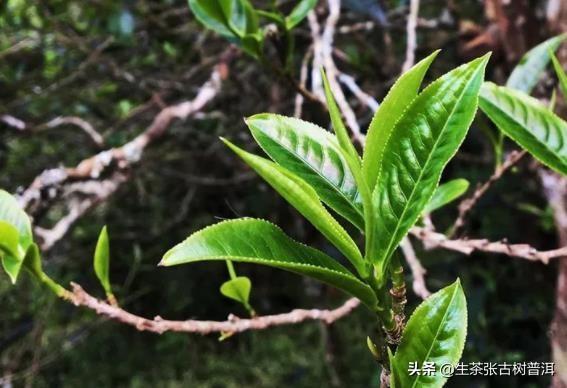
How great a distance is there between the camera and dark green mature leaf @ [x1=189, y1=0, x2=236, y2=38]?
2.56ft

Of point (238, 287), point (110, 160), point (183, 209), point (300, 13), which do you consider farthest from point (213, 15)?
point (183, 209)

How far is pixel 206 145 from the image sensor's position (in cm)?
199

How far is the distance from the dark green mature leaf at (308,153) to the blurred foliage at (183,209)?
61cm

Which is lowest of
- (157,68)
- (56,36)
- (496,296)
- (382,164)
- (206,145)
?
(496,296)

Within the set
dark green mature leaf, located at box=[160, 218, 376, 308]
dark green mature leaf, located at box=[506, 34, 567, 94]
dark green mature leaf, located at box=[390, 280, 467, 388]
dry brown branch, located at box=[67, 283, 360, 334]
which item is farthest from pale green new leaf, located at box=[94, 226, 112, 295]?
dark green mature leaf, located at box=[506, 34, 567, 94]

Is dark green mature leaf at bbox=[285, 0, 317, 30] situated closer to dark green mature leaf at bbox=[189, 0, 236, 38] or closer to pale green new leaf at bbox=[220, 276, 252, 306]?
dark green mature leaf at bbox=[189, 0, 236, 38]

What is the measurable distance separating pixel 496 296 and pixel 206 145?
3.75ft

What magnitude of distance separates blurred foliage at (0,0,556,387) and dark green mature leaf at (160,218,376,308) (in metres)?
0.62

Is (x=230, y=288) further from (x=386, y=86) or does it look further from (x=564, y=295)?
(x=386, y=86)

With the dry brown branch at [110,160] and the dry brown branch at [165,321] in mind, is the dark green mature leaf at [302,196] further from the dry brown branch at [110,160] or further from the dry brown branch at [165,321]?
the dry brown branch at [110,160]

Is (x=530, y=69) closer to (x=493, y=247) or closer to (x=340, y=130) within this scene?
(x=493, y=247)

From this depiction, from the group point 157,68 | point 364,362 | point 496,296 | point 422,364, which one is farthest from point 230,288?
point 364,362

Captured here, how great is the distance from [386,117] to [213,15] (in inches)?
18.2

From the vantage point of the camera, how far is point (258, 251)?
0.40m
